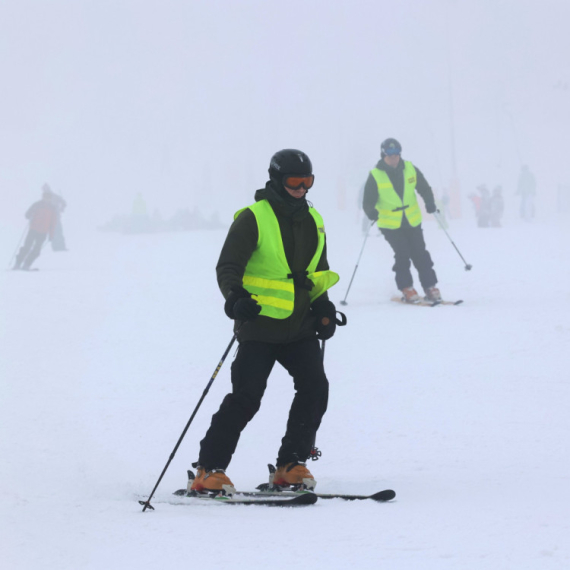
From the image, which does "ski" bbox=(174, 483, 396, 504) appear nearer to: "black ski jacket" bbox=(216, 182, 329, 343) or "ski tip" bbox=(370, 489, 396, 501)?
"ski tip" bbox=(370, 489, 396, 501)

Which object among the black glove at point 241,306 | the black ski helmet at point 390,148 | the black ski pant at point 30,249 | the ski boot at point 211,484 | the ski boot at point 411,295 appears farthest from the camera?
the black ski pant at point 30,249

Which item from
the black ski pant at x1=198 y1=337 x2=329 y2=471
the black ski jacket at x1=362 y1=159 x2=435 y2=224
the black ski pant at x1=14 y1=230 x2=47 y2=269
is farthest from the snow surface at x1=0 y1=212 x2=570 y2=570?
the black ski pant at x1=14 y1=230 x2=47 y2=269

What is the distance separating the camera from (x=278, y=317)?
402cm

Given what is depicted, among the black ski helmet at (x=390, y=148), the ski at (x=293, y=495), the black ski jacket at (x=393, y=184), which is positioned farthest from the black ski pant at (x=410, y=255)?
the ski at (x=293, y=495)

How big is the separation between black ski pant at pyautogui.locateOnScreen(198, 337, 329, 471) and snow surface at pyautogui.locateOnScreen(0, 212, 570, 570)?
1.04 feet

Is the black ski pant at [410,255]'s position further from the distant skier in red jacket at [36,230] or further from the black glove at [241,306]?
the distant skier in red jacket at [36,230]

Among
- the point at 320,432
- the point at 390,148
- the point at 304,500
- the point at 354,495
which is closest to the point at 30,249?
the point at 390,148

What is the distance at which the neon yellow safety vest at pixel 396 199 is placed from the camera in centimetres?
964

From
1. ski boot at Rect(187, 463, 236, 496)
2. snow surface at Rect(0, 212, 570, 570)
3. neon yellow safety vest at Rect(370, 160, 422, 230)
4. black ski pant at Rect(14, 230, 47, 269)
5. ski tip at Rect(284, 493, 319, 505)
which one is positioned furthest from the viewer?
black ski pant at Rect(14, 230, 47, 269)

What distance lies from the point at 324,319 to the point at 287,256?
0.32 m

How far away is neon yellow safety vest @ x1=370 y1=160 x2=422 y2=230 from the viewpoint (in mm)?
9641

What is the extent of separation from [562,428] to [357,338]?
3.10 m

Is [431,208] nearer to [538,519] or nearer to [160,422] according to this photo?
[160,422]

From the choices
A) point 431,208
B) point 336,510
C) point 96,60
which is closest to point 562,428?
point 336,510
